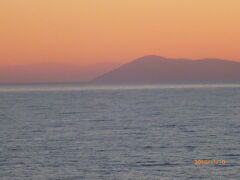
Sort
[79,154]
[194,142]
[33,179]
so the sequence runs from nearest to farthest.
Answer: [33,179], [79,154], [194,142]

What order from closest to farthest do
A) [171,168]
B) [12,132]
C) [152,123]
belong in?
[171,168] < [12,132] < [152,123]

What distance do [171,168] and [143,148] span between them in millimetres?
6231

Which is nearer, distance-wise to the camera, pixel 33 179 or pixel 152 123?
pixel 33 179

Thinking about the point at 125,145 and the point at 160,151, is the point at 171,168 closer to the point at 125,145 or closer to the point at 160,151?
the point at 160,151

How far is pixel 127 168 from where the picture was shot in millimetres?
23859

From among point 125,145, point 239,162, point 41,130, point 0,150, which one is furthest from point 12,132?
point 239,162

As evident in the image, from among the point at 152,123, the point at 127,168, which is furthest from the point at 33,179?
the point at 152,123

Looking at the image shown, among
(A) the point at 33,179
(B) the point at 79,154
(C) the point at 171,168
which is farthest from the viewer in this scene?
(B) the point at 79,154

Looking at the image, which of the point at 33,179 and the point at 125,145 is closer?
the point at 33,179

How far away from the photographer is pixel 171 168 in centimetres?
2373

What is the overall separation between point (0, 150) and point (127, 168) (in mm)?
9779

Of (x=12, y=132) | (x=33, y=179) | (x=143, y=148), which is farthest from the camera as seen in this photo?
(x=12, y=132)

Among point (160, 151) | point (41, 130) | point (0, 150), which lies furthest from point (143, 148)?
point (41, 130)

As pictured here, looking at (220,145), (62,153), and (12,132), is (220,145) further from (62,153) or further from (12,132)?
(12,132)
